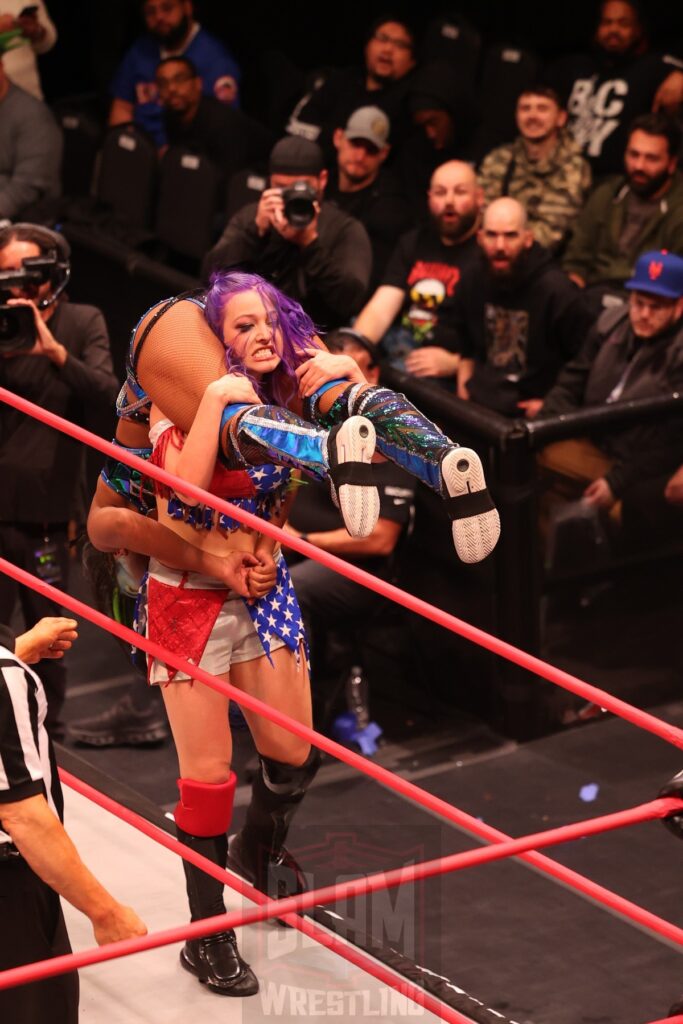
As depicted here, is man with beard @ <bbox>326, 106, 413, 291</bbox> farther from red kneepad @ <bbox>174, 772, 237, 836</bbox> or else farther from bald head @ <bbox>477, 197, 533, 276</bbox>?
red kneepad @ <bbox>174, 772, 237, 836</bbox>

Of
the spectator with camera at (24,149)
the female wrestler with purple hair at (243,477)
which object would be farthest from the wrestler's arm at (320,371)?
the spectator with camera at (24,149)

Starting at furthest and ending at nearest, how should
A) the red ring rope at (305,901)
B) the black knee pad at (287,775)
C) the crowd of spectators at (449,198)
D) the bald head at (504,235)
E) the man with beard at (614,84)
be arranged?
the man with beard at (614,84) < the bald head at (504,235) < the crowd of spectators at (449,198) < the black knee pad at (287,775) < the red ring rope at (305,901)

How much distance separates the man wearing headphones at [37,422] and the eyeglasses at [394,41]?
2.86 metres

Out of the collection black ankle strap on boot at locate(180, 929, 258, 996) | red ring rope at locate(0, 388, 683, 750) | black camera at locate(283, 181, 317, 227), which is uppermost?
black camera at locate(283, 181, 317, 227)

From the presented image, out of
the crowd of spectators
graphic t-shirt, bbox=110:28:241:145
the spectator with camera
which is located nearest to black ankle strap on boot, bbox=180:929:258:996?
the crowd of spectators

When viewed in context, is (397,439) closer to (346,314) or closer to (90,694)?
(346,314)

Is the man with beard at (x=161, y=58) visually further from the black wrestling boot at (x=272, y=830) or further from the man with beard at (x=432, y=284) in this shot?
the black wrestling boot at (x=272, y=830)

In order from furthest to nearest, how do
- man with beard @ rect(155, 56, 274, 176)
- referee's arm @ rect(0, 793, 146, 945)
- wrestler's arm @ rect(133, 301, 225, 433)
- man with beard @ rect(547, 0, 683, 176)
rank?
man with beard @ rect(155, 56, 274, 176), man with beard @ rect(547, 0, 683, 176), wrestler's arm @ rect(133, 301, 225, 433), referee's arm @ rect(0, 793, 146, 945)

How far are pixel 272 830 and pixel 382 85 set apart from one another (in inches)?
170

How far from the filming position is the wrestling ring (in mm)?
2305

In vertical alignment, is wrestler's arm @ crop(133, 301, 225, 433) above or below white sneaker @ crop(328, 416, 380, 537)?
above

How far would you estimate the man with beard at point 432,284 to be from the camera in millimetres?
5664

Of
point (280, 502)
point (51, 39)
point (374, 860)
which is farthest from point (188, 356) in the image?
point (51, 39)

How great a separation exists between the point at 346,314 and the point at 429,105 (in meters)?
2.06
